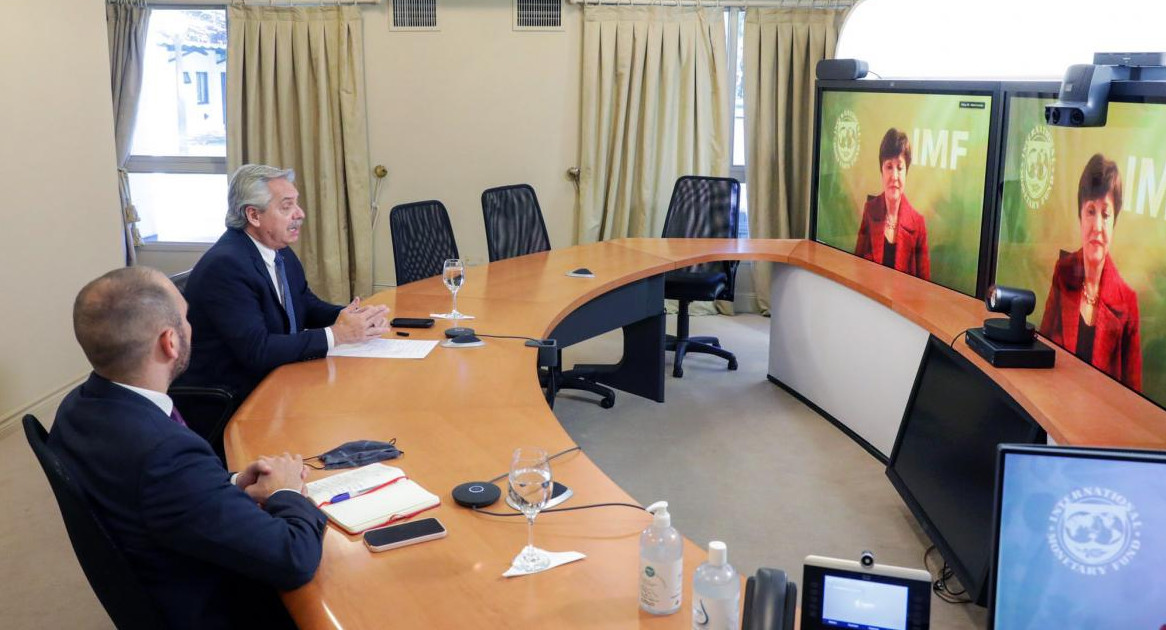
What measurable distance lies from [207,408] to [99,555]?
133 cm

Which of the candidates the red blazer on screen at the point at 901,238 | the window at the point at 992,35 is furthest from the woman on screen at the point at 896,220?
the window at the point at 992,35

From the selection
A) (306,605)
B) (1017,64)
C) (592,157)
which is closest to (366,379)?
(306,605)

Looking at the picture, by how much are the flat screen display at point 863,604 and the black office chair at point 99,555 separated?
3.87 ft

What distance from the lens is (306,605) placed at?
5.81 ft

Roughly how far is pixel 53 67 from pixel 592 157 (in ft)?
10.3

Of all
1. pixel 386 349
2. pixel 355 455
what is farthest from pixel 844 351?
pixel 355 455

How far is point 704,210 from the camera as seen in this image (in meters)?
5.82

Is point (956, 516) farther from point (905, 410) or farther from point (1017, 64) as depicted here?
point (1017, 64)

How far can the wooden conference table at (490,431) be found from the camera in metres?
1.76

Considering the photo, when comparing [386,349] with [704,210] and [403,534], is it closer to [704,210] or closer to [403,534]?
[403,534]

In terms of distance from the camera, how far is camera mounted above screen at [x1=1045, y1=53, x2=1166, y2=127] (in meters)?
2.91

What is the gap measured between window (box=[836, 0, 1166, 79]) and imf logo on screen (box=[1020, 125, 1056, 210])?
0.22 metres

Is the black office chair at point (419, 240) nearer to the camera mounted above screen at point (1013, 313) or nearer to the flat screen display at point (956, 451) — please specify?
the flat screen display at point (956, 451)

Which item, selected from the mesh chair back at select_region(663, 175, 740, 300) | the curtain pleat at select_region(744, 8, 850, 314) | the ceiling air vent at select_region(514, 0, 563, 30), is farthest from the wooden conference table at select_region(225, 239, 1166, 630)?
the ceiling air vent at select_region(514, 0, 563, 30)
